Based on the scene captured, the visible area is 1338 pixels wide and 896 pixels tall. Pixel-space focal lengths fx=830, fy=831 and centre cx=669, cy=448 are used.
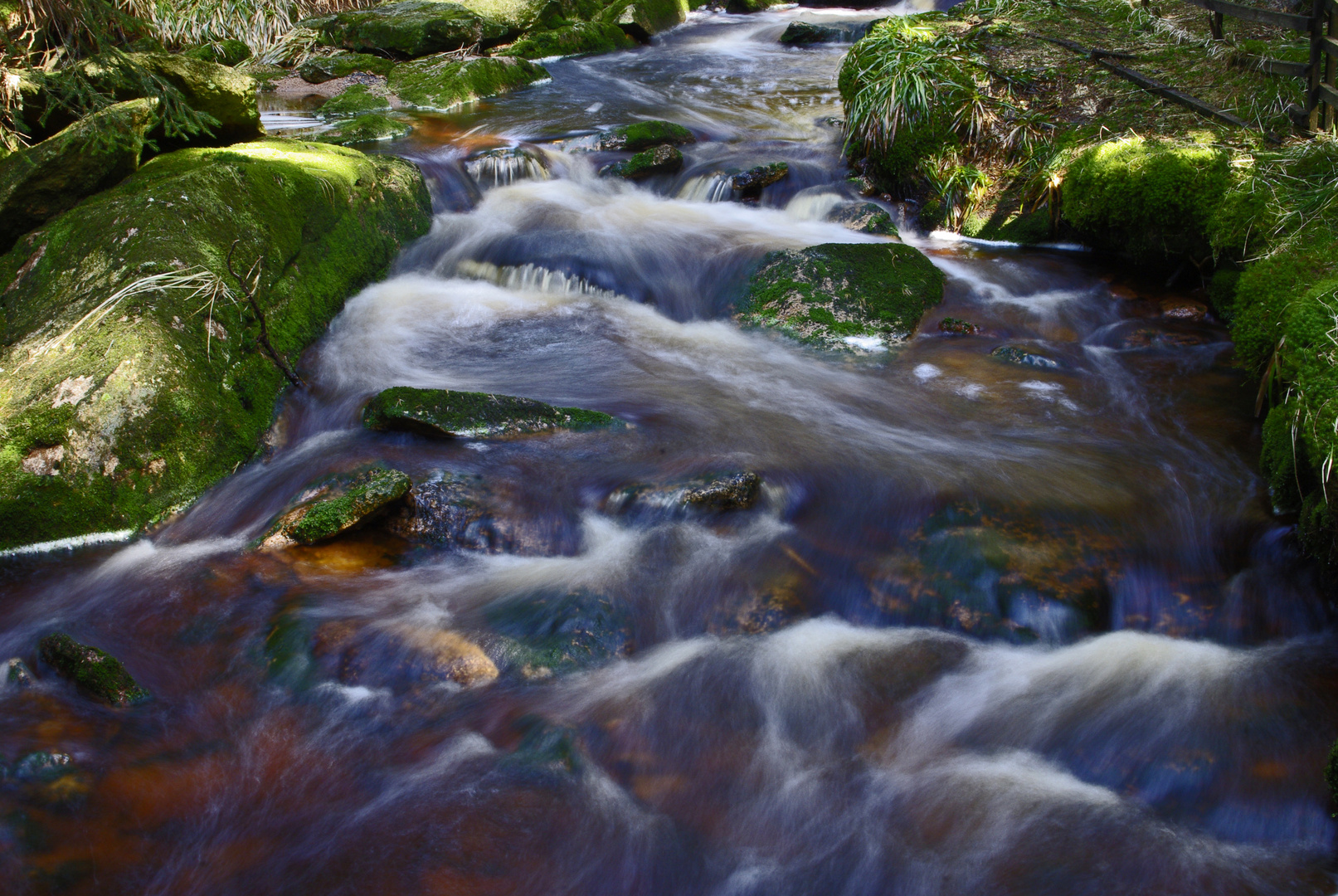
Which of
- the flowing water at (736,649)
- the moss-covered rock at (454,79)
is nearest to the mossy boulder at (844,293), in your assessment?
the flowing water at (736,649)

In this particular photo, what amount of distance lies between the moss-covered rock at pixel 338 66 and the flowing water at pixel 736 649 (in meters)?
Answer: 8.83

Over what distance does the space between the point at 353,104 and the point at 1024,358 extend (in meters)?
9.76

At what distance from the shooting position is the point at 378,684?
354 cm

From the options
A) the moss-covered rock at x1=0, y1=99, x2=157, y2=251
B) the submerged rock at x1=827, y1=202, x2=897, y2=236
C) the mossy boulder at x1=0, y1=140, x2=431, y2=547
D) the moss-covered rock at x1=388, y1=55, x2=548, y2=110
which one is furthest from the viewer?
the moss-covered rock at x1=388, y1=55, x2=548, y2=110

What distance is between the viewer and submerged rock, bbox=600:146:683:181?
30.1 ft

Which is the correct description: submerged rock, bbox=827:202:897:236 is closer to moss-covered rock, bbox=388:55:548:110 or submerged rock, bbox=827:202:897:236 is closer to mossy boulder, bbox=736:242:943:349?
mossy boulder, bbox=736:242:943:349

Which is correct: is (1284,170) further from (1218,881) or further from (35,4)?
(35,4)

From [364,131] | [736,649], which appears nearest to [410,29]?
[364,131]

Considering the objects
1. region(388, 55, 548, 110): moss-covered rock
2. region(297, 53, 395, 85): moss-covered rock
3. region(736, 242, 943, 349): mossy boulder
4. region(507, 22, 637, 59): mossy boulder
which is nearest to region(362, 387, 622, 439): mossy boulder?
region(736, 242, 943, 349): mossy boulder

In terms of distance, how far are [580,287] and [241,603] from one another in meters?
4.28

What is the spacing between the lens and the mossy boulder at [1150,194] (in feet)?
19.8

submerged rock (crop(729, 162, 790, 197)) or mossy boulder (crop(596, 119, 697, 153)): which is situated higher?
mossy boulder (crop(596, 119, 697, 153))

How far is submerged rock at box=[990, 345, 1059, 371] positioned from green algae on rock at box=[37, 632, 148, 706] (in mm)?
5611

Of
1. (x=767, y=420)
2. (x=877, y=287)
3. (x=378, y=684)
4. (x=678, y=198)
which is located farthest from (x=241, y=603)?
(x=678, y=198)
